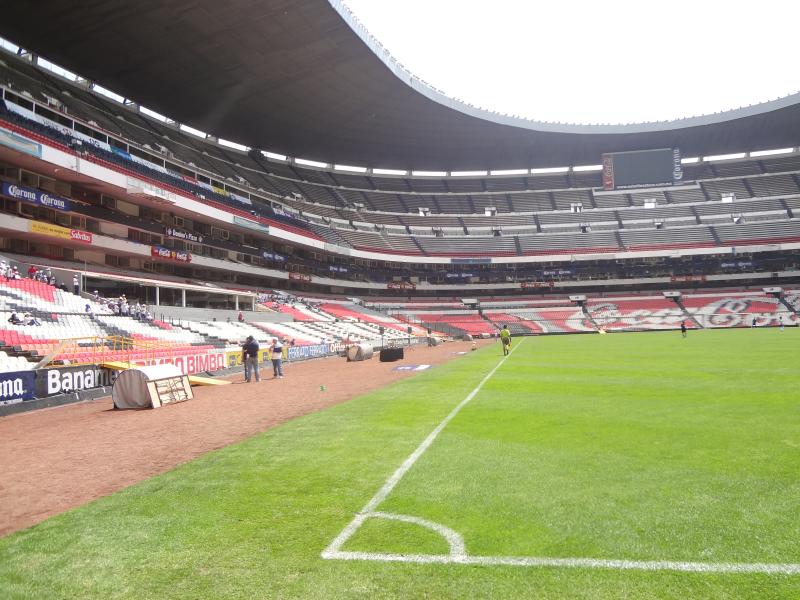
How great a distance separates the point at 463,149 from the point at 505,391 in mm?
60342

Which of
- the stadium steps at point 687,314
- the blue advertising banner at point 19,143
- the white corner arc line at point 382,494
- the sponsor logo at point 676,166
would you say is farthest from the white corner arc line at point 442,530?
the sponsor logo at point 676,166

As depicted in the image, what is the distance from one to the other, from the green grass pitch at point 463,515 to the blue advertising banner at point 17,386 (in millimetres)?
9323

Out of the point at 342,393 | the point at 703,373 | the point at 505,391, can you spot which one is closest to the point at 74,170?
the point at 342,393

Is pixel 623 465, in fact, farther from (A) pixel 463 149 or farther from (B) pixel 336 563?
(A) pixel 463 149

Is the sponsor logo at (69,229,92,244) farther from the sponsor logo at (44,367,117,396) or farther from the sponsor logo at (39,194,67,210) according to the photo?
the sponsor logo at (44,367,117,396)

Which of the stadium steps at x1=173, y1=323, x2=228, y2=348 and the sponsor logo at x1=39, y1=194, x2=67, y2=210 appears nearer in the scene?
the stadium steps at x1=173, y1=323, x2=228, y2=348

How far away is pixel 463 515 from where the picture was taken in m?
4.56

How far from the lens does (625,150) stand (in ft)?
236

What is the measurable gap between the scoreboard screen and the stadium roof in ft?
6.05

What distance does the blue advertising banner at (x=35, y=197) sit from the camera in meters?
29.5

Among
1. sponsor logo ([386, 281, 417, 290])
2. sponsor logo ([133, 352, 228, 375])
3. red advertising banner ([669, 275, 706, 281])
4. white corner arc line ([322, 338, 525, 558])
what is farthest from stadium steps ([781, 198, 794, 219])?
white corner arc line ([322, 338, 525, 558])

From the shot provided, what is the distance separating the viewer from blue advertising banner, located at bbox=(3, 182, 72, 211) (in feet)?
96.6

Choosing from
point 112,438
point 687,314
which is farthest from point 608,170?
point 112,438

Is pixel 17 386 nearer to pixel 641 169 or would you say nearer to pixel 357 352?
pixel 357 352
